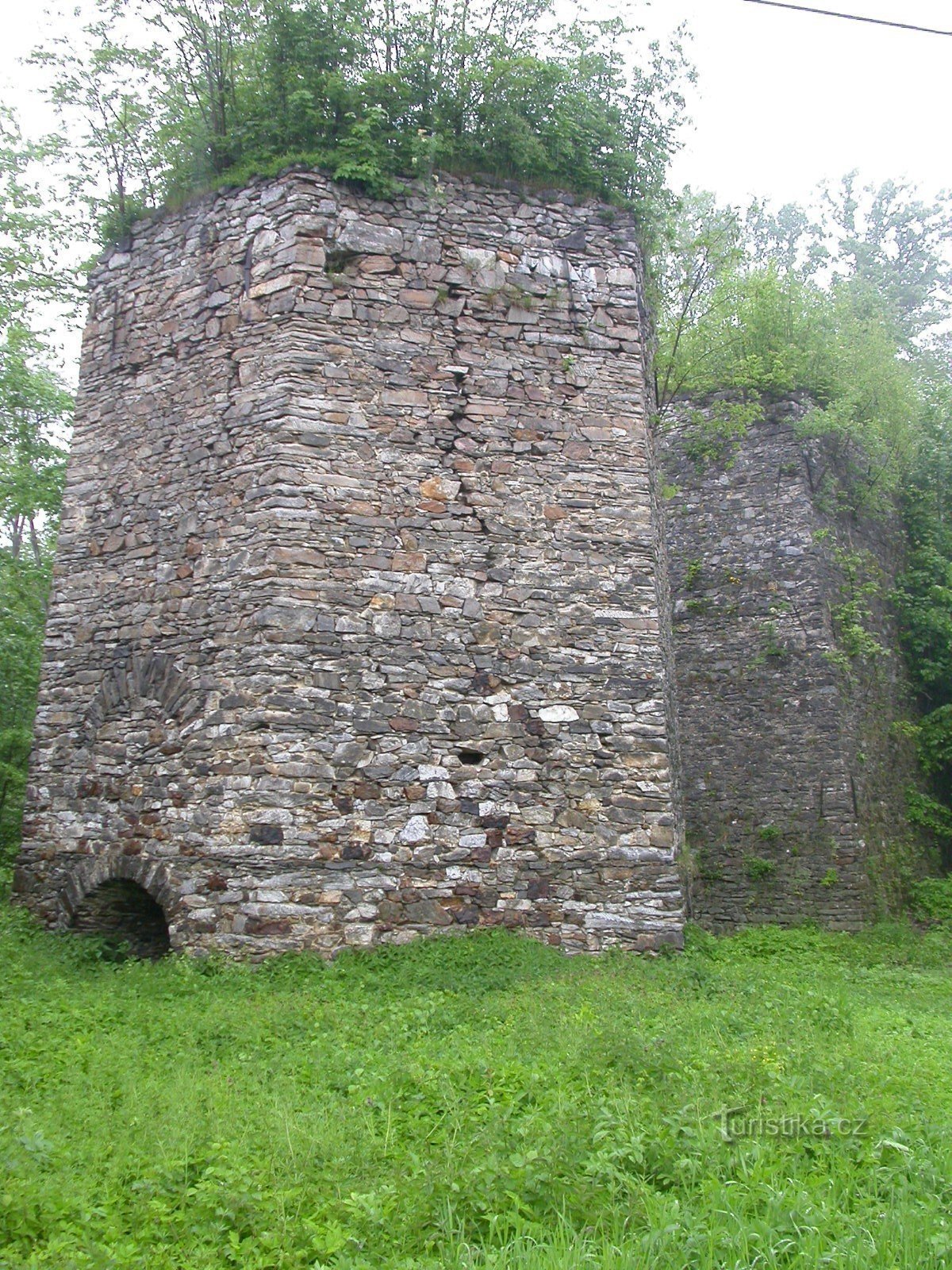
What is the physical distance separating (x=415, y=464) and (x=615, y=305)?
2.28 m

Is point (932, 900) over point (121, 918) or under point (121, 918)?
under

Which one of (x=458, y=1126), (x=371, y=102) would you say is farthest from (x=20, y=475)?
(x=458, y=1126)

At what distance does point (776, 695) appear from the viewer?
1277 centimetres

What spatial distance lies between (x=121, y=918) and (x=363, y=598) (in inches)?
118

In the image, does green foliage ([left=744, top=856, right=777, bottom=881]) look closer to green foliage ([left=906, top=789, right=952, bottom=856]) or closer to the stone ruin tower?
green foliage ([left=906, top=789, right=952, bottom=856])

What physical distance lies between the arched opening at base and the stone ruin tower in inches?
1.0

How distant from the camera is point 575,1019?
5473 millimetres

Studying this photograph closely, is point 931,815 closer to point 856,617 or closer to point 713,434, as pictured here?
point 856,617

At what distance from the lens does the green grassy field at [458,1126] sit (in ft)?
10.7

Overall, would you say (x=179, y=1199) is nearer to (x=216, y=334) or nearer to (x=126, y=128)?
(x=216, y=334)

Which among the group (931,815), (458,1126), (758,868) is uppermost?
(931,815)

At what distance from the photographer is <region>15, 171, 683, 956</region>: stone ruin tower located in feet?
23.9

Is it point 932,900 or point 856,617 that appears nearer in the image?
point 932,900

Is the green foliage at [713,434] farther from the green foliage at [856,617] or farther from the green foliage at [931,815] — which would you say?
the green foliage at [931,815]
